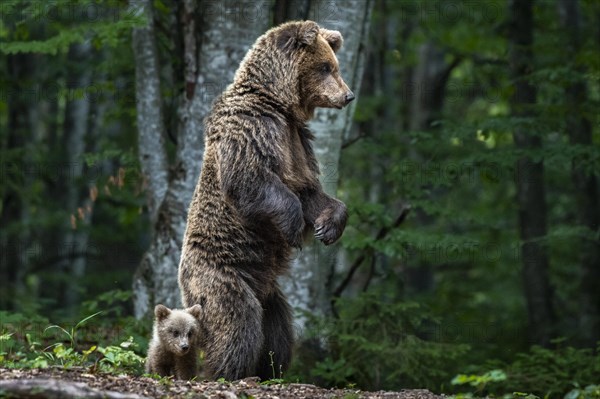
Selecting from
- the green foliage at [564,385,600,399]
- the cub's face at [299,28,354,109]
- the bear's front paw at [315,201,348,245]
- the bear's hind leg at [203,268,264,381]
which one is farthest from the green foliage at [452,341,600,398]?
the green foliage at [564,385,600,399]

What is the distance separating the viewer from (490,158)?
11.7 meters

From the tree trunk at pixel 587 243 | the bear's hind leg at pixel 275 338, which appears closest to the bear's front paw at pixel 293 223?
the bear's hind leg at pixel 275 338

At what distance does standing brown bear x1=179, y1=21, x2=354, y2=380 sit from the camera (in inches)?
285

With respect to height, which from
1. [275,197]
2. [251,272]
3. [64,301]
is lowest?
[64,301]

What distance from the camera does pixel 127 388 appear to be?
18.2 ft

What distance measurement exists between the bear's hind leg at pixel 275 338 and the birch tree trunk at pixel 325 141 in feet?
7.18

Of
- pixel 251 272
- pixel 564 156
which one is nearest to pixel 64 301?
pixel 564 156

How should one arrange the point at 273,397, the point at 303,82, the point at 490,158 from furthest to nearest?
the point at 490,158 < the point at 303,82 < the point at 273,397

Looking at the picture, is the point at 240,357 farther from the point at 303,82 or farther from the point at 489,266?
the point at 489,266

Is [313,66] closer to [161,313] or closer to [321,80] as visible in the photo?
[321,80]

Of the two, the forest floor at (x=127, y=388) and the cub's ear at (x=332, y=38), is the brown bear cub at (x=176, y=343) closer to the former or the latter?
the forest floor at (x=127, y=388)

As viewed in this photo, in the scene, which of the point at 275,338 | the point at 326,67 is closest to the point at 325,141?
the point at 326,67

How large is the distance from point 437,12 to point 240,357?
1385 cm

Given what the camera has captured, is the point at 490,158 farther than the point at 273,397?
Yes
